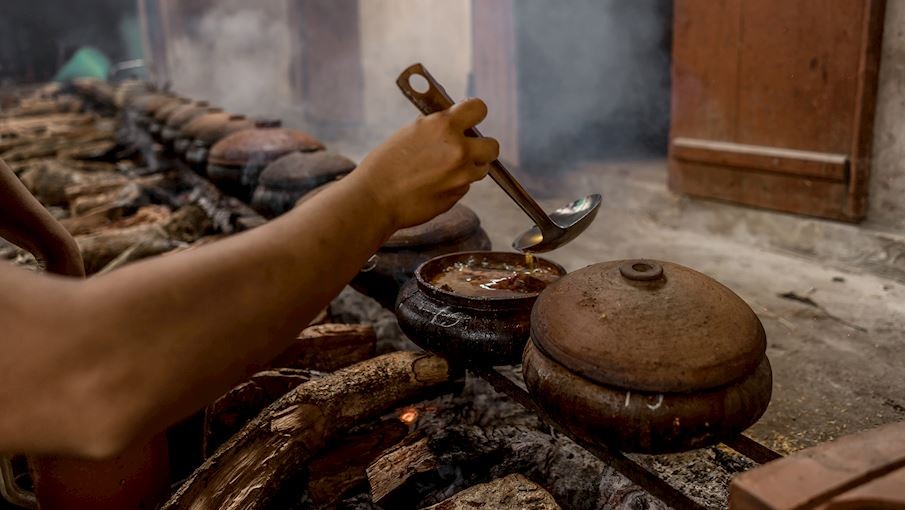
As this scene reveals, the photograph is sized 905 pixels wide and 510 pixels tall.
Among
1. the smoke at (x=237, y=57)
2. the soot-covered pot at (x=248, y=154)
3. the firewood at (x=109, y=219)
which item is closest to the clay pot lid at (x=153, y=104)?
the firewood at (x=109, y=219)

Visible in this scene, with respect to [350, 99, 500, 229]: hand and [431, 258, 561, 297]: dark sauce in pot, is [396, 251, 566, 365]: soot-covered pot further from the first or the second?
[350, 99, 500, 229]: hand

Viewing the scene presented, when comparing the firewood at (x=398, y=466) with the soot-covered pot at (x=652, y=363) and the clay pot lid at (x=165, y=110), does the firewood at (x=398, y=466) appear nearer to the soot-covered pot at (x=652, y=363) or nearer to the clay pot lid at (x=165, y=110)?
the soot-covered pot at (x=652, y=363)

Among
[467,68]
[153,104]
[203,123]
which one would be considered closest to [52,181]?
[203,123]

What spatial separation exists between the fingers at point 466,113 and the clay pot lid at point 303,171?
304cm

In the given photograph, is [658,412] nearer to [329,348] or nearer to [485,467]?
[485,467]

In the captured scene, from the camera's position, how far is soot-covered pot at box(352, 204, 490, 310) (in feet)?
10.6

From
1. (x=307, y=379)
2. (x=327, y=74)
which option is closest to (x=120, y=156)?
(x=327, y=74)

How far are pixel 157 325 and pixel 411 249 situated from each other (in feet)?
7.07

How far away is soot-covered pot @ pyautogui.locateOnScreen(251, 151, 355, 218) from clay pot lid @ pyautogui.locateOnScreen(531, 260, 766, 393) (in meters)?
2.85

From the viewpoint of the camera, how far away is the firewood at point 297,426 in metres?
2.20

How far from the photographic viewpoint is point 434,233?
325 centimetres

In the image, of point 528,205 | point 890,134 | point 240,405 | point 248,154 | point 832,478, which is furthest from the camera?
point 248,154

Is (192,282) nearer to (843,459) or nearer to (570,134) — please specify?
(843,459)

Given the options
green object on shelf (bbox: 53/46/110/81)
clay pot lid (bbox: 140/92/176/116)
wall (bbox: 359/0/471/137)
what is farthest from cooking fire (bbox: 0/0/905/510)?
green object on shelf (bbox: 53/46/110/81)
